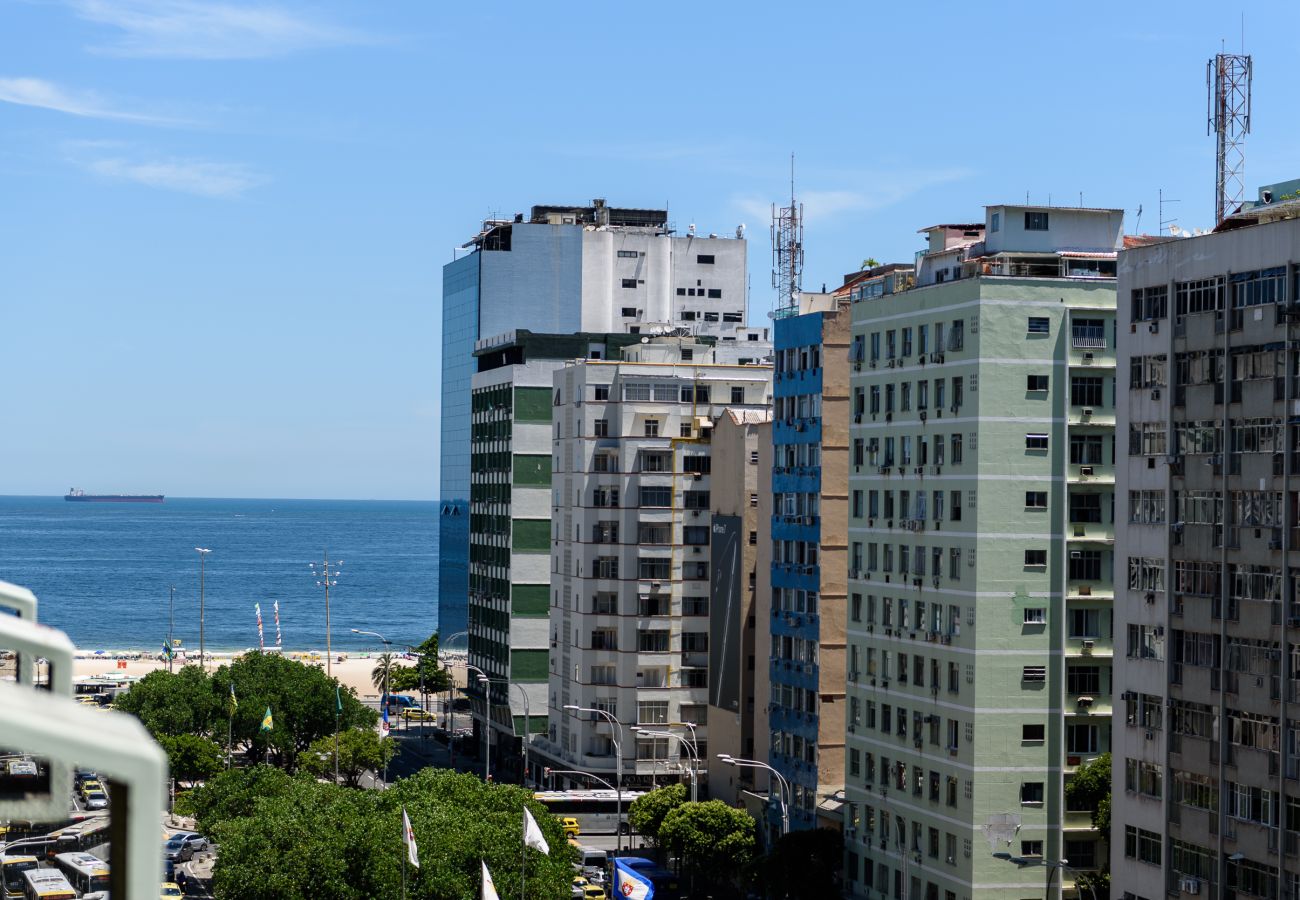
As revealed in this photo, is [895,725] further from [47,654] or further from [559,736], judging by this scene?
[47,654]

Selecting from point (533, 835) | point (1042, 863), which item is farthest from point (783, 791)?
point (533, 835)

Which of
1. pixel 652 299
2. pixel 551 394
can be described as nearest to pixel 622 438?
pixel 551 394

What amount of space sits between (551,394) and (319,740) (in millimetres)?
30934

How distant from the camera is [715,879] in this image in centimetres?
9931

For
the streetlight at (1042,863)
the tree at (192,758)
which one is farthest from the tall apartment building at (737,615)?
the tree at (192,758)

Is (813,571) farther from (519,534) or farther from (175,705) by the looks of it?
(175,705)

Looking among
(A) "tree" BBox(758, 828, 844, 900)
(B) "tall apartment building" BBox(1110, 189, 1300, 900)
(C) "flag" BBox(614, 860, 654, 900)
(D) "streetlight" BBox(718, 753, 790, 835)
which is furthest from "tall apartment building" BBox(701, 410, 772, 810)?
(B) "tall apartment building" BBox(1110, 189, 1300, 900)

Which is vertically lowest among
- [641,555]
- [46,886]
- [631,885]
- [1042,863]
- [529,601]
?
[46,886]

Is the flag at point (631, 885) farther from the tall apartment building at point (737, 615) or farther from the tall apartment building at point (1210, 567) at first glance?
the tall apartment building at point (737, 615)

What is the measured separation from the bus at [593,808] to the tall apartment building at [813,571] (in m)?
21.0

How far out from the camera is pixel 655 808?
103 meters

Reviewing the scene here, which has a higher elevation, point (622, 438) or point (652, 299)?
point (652, 299)

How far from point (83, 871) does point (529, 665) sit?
49.7m

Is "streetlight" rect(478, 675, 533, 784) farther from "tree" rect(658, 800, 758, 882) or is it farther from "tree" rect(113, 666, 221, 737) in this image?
"tree" rect(658, 800, 758, 882)
